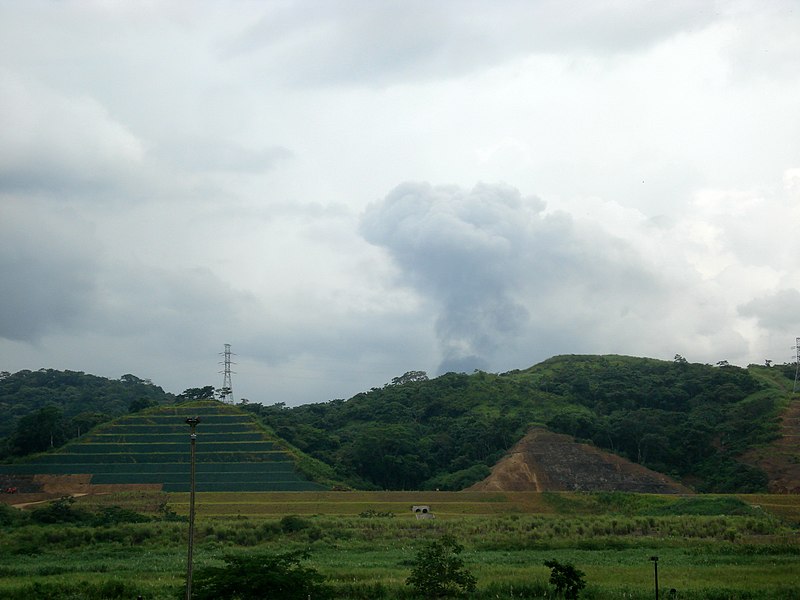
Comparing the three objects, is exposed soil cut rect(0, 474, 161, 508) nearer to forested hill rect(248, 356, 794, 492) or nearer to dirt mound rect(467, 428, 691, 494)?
forested hill rect(248, 356, 794, 492)

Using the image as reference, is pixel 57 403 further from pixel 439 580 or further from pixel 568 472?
pixel 439 580

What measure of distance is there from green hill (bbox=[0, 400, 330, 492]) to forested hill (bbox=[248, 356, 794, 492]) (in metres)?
6.34

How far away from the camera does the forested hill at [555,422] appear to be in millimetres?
89125

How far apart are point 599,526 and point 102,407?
104 metres

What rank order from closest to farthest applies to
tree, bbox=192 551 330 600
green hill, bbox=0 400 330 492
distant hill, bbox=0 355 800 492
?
tree, bbox=192 551 330 600 → green hill, bbox=0 400 330 492 → distant hill, bbox=0 355 800 492

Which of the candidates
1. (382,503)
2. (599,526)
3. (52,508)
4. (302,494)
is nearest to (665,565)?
(599,526)

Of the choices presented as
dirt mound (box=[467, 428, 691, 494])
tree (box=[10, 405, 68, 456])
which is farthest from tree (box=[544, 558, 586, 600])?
tree (box=[10, 405, 68, 456])

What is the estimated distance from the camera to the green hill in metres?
79.6

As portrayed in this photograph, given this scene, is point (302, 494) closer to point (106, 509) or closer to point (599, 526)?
point (106, 509)

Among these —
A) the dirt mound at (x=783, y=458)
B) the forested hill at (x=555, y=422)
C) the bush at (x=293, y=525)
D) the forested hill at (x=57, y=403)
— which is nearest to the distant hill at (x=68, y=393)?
the forested hill at (x=57, y=403)

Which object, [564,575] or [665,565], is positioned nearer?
[564,575]

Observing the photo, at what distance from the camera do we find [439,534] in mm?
54188

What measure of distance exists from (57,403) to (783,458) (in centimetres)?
11679

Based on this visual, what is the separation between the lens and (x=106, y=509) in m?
63.3
